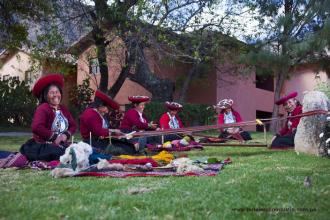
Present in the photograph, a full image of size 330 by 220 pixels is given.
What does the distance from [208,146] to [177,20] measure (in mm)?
8388

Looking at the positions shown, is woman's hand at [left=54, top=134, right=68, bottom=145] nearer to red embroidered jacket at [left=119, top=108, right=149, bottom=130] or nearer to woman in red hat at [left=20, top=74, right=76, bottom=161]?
woman in red hat at [left=20, top=74, right=76, bottom=161]

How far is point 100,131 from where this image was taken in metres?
8.70

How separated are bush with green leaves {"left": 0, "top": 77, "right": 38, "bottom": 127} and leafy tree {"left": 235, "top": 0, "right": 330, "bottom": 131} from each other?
30.0 feet

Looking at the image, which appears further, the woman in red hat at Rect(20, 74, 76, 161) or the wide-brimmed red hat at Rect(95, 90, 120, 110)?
the wide-brimmed red hat at Rect(95, 90, 120, 110)

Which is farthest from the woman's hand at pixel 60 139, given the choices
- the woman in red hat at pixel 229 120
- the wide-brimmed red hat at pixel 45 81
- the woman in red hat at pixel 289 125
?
the woman in red hat at pixel 229 120

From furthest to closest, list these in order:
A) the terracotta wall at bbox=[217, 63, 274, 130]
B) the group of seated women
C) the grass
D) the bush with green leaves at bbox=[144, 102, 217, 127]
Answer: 1. the terracotta wall at bbox=[217, 63, 274, 130]
2. the bush with green leaves at bbox=[144, 102, 217, 127]
3. the group of seated women
4. the grass

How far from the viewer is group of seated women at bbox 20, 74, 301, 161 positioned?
24.4 ft

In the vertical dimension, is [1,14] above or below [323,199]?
above

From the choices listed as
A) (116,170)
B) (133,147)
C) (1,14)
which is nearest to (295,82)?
(1,14)

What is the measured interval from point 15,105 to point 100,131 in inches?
489

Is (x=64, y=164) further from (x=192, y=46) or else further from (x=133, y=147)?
(x=192, y=46)

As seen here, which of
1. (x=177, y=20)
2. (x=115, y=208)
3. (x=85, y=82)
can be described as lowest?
(x=115, y=208)

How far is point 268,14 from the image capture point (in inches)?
752

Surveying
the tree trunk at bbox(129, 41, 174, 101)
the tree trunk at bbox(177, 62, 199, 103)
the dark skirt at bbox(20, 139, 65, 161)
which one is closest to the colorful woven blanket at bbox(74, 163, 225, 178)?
the dark skirt at bbox(20, 139, 65, 161)
